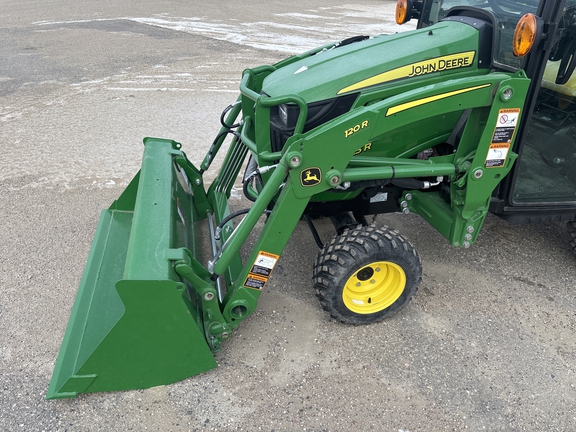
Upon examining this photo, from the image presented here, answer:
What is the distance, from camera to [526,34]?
8.18 feet

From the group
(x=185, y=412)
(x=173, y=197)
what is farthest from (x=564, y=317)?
(x=173, y=197)

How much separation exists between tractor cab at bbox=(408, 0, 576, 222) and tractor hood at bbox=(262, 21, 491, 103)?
184 mm

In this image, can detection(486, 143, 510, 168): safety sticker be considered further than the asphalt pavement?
Yes

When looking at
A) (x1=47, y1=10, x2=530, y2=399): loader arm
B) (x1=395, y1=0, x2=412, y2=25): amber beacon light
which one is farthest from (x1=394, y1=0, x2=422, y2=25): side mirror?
(x1=47, y1=10, x2=530, y2=399): loader arm

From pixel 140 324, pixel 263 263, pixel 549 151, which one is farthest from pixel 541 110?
pixel 140 324

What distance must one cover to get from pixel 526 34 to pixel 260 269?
181cm

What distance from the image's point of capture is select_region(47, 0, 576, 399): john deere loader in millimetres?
2475

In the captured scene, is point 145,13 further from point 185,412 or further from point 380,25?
point 185,412

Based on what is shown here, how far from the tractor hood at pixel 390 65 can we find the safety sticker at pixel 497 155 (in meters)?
0.53

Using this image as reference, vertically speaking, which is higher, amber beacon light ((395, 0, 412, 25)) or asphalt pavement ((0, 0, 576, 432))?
amber beacon light ((395, 0, 412, 25))

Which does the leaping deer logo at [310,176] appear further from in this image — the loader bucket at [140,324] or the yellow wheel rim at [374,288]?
the loader bucket at [140,324]

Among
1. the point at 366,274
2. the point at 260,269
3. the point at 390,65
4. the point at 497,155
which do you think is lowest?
the point at 366,274

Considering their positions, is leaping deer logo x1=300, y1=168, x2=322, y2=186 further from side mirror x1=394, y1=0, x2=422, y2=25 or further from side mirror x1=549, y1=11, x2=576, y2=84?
side mirror x1=394, y1=0, x2=422, y2=25

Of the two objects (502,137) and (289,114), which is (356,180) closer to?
(289,114)
